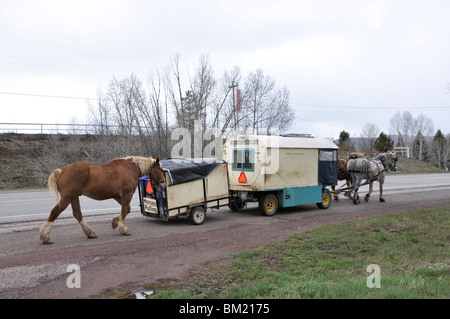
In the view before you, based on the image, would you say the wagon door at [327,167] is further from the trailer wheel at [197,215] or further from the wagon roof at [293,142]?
the trailer wheel at [197,215]

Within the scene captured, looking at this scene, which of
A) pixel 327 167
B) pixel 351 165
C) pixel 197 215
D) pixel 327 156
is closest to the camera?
pixel 197 215

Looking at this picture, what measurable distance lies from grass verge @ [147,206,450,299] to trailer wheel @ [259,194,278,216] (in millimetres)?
2572

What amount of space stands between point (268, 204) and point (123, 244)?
5739mm

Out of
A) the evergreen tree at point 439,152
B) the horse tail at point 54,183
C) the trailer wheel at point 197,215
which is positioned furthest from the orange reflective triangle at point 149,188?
the evergreen tree at point 439,152

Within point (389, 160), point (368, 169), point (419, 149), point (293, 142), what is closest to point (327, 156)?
point (293, 142)

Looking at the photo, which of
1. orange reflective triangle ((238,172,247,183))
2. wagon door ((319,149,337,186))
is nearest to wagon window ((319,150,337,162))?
wagon door ((319,149,337,186))

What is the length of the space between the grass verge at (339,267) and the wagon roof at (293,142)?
3.42 meters

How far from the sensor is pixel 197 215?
1114cm

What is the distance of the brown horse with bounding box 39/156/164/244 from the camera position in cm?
858

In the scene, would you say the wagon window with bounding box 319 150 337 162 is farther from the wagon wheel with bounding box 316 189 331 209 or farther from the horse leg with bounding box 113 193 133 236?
the horse leg with bounding box 113 193 133 236

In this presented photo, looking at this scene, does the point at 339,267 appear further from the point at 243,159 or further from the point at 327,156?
the point at 327,156

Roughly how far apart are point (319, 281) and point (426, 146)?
83842 mm
